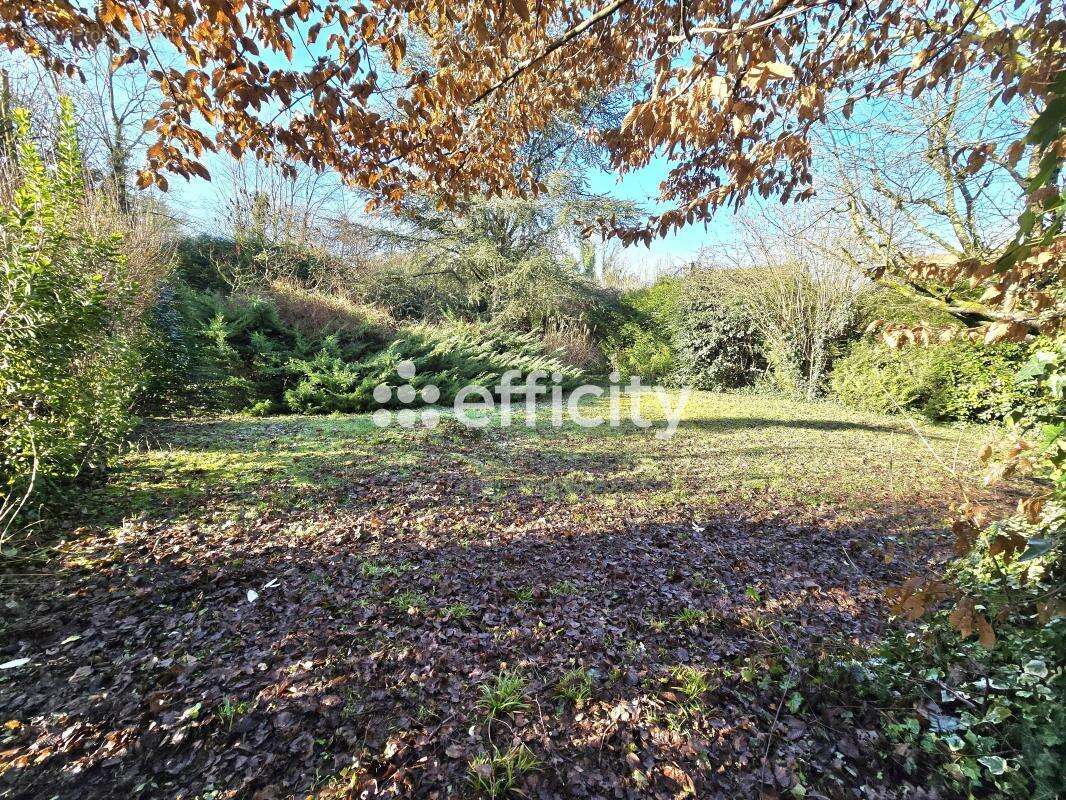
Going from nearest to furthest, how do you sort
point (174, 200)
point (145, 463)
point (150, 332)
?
point (145, 463) → point (150, 332) → point (174, 200)

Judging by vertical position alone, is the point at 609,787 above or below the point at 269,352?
below

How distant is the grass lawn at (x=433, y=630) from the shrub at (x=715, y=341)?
365 inches

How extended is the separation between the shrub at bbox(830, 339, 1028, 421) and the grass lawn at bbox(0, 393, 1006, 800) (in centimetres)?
553

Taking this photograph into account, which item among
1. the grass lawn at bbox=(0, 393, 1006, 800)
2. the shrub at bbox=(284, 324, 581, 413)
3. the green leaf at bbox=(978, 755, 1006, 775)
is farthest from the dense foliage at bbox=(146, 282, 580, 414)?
the green leaf at bbox=(978, 755, 1006, 775)

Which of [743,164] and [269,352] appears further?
[269,352]

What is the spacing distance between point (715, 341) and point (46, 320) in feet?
46.9

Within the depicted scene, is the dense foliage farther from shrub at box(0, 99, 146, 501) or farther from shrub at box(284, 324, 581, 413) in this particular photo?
shrub at box(0, 99, 146, 501)

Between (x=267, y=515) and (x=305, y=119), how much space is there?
9.91 ft

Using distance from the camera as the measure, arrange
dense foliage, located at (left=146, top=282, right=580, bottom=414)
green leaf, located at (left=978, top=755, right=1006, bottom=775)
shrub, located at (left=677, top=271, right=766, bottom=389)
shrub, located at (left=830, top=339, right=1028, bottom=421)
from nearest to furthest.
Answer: green leaf, located at (left=978, top=755, right=1006, bottom=775) < dense foliage, located at (left=146, top=282, right=580, bottom=414) < shrub, located at (left=830, top=339, right=1028, bottom=421) < shrub, located at (left=677, top=271, right=766, bottom=389)

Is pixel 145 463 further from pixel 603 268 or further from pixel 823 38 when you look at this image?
pixel 603 268

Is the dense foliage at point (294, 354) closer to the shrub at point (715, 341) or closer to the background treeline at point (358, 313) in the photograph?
the background treeline at point (358, 313)

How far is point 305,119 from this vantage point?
8.64 feet

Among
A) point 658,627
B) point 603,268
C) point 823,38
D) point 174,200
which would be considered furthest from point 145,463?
point 603,268

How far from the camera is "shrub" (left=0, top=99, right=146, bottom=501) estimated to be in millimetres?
2666
